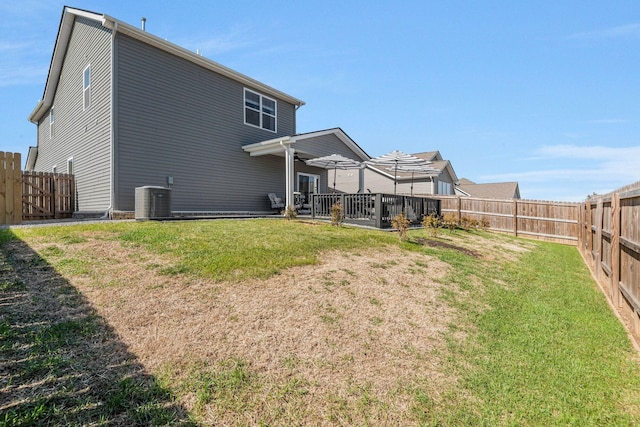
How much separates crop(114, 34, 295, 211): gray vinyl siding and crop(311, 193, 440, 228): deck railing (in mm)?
3809

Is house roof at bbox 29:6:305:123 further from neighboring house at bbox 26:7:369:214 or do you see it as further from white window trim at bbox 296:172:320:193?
white window trim at bbox 296:172:320:193

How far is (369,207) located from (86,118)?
1113 cm

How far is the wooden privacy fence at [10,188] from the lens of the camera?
28.0 ft

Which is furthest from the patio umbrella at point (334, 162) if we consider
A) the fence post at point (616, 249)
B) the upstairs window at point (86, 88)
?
the fence post at point (616, 249)

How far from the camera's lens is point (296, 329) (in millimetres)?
3453

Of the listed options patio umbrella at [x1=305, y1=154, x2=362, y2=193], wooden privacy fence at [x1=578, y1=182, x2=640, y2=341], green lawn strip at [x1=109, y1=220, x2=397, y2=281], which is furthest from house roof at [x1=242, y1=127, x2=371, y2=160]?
wooden privacy fence at [x1=578, y1=182, x2=640, y2=341]

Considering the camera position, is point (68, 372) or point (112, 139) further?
point (112, 139)

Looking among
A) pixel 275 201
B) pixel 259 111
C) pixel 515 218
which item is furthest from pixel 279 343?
pixel 515 218

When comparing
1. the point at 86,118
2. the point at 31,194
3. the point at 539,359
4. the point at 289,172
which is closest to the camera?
the point at 539,359

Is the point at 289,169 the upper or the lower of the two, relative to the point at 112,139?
lower

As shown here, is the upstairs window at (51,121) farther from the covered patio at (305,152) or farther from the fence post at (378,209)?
the fence post at (378,209)

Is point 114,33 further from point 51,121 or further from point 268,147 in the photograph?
point 51,121

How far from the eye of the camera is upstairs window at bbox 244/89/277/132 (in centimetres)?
1393

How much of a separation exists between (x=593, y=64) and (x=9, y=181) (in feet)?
62.0
